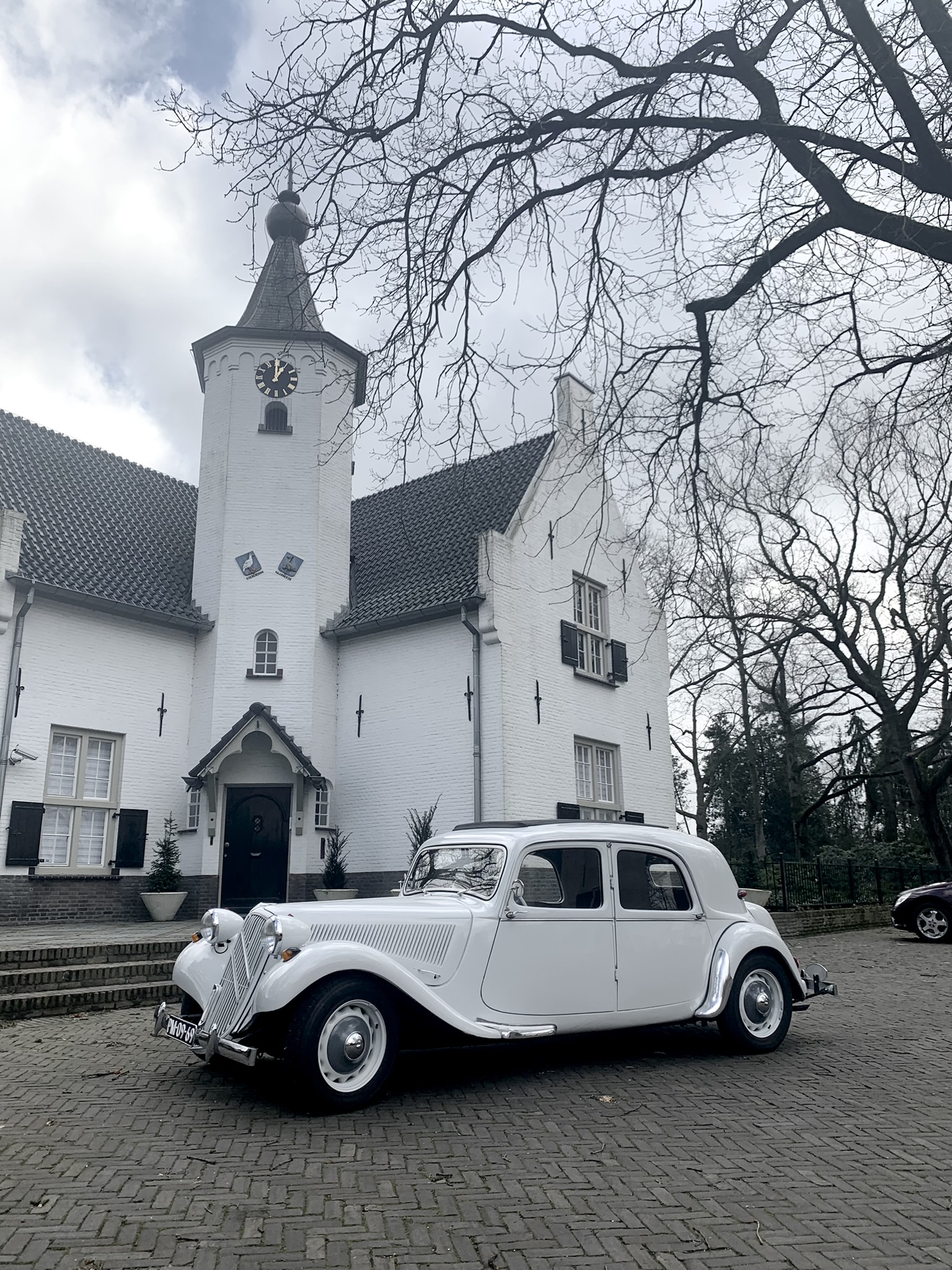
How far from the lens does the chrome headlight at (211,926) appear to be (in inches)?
249

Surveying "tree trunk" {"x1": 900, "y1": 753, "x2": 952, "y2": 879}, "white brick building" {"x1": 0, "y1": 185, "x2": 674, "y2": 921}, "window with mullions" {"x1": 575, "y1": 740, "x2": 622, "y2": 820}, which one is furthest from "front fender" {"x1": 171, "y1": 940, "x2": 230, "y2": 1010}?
"tree trunk" {"x1": 900, "y1": 753, "x2": 952, "y2": 879}

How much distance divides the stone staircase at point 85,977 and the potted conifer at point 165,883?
465 cm

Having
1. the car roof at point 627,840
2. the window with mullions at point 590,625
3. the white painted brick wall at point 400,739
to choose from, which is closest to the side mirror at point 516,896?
the car roof at point 627,840

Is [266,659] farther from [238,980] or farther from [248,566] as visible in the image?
[238,980]

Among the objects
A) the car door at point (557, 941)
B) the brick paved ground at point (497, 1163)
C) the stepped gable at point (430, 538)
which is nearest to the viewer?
the brick paved ground at point (497, 1163)

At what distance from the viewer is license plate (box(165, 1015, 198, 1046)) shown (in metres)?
5.68

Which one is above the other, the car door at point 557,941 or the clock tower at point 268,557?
the clock tower at point 268,557

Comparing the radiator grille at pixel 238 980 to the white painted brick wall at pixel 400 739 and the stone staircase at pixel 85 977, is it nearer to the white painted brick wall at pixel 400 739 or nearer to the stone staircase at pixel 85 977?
the stone staircase at pixel 85 977

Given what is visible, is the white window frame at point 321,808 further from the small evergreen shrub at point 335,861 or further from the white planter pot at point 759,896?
the white planter pot at point 759,896

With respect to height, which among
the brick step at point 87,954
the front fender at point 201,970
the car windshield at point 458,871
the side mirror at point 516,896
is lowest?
the brick step at point 87,954

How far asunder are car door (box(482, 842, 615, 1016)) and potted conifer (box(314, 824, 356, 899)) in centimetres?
995

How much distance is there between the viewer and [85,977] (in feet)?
31.2

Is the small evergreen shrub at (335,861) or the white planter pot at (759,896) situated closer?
the small evergreen shrub at (335,861)

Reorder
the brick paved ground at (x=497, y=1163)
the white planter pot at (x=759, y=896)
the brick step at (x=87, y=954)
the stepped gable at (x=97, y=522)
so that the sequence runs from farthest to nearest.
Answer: the white planter pot at (x=759, y=896)
the stepped gable at (x=97, y=522)
the brick step at (x=87, y=954)
the brick paved ground at (x=497, y=1163)
